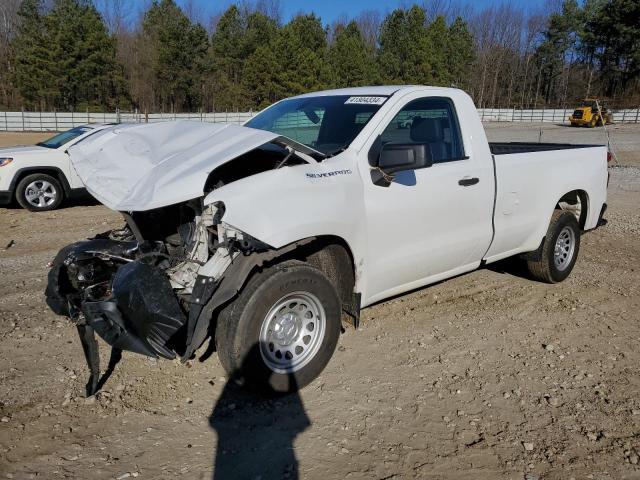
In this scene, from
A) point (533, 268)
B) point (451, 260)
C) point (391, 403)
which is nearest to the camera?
point (391, 403)

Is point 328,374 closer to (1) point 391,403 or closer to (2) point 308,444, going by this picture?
(1) point 391,403

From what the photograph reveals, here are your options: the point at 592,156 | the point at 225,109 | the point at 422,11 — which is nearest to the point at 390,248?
the point at 592,156

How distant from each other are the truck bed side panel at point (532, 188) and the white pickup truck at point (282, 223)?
3cm

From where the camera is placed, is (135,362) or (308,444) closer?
(308,444)

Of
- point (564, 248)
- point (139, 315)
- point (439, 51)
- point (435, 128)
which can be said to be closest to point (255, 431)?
point (139, 315)

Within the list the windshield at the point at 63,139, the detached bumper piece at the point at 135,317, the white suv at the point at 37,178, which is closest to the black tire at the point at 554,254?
the detached bumper piece at the point at 135,317

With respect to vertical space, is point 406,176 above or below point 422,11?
below

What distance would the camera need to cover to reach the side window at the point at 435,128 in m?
4.52

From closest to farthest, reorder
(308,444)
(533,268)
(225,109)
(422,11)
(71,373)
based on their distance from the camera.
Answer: (308,444)
(71,373)
(533,268)
(225,109)
(422,11)

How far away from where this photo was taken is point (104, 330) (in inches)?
131

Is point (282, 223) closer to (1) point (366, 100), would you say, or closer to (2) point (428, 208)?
(2) point (428, 208)

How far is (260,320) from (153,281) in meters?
0.69

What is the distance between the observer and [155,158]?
3580mm

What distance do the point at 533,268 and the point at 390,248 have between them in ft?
8.39
